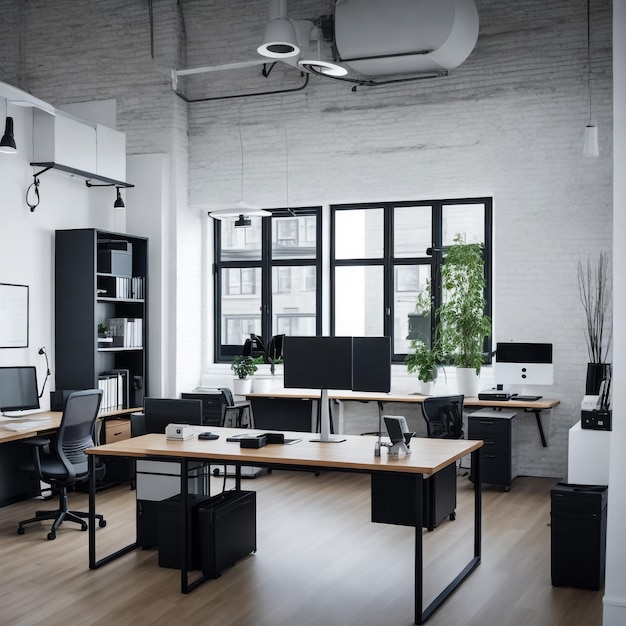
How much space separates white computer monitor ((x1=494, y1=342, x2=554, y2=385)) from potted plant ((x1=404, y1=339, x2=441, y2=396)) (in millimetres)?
637

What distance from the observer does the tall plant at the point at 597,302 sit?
7.77 metres

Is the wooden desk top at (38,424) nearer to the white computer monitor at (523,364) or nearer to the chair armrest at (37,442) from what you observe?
the chair armrest at (37,442)

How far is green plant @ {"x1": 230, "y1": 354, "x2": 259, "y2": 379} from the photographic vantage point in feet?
28.9

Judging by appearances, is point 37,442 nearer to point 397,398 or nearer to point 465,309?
point 397,398

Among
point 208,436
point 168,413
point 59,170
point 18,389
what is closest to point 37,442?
point 18,389

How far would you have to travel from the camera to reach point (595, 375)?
714 centimetres

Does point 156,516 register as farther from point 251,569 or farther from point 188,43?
point 188,43

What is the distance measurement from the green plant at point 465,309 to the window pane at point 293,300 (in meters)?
1.71

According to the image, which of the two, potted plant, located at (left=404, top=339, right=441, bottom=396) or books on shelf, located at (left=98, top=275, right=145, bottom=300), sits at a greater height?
books on shelf, located at (left=98, top=275, right=145, bottom=300)

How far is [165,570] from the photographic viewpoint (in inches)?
199

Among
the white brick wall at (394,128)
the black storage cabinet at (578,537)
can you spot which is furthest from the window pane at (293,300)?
the black storage cabinet at (578,537)

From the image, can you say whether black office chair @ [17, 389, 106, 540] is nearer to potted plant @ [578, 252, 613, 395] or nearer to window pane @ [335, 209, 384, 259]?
window pane @ [335, 209, 384, 259]

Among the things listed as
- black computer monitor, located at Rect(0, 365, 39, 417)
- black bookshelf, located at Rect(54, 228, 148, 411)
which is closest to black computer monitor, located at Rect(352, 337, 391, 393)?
black computer monitor, located at Rect(0, 365, 39, 417)

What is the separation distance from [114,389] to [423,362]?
10.1 feet
